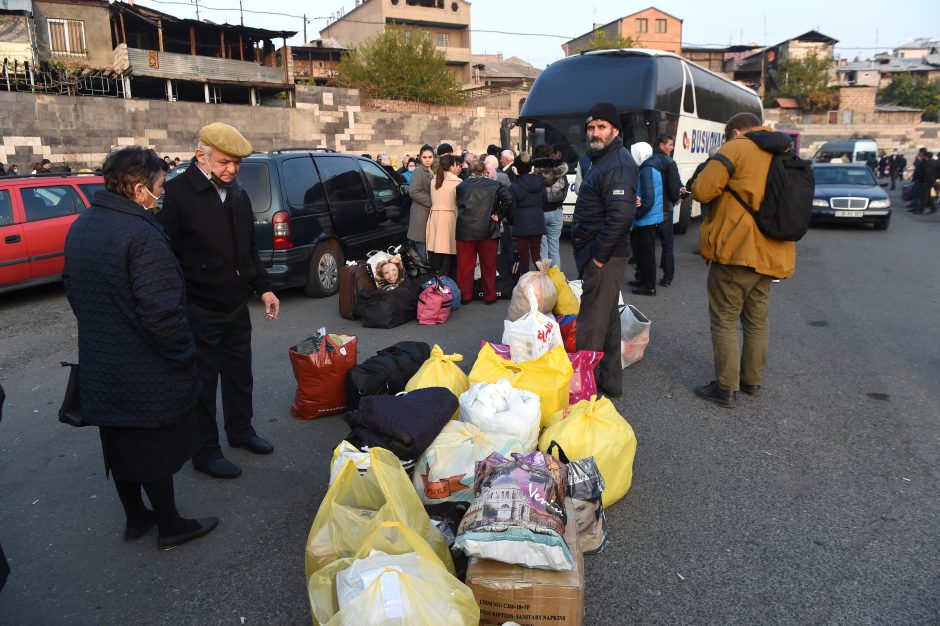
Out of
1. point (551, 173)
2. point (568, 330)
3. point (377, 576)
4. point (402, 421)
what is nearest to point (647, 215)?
point (551, 173)

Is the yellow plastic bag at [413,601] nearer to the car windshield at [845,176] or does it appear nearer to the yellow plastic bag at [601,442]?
the yellow plastic bag at [601,442]

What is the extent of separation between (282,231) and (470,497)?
5.38 m

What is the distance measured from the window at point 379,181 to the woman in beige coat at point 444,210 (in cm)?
169

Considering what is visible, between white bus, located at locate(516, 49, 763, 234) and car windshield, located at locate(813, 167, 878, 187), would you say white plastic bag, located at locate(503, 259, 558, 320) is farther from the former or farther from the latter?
car windshield, located at locate(813, 167, 878, 187)

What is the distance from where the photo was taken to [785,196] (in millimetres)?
4230

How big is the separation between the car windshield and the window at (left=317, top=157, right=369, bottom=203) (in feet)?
37.6

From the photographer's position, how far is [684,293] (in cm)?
834

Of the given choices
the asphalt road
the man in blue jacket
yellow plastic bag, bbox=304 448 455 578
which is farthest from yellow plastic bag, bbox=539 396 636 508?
the man in blue jacket

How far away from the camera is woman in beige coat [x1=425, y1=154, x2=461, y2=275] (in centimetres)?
773

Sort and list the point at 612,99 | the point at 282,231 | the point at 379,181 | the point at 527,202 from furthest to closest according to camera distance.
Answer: the point at 612,99, the point at 379,181, the point at 527,202, the point at 282,231

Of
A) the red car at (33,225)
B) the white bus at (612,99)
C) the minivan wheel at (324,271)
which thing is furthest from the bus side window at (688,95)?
the red car at (33,225)

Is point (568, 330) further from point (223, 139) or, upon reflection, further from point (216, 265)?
point (223, 139)

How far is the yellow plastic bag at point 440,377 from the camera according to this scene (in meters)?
4.07

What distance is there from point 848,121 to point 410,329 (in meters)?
64.8
